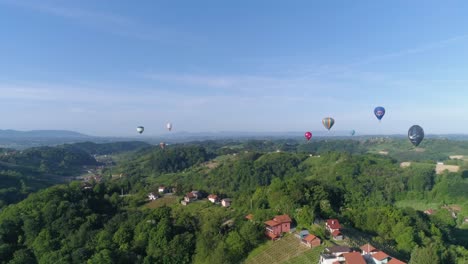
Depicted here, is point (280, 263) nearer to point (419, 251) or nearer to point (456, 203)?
point (419, 251)

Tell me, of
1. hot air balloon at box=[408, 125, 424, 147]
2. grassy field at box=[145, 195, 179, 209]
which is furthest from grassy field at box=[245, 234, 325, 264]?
hot air balloon at box=[408, 125, 424, 147]

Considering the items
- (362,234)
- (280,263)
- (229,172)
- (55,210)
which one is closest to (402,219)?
(362,234)

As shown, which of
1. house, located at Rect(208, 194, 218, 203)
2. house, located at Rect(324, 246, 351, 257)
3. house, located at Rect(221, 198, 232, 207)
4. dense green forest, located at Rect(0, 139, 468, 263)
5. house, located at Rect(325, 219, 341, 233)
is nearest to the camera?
house, located at Rect(324, 246, 351, 257)

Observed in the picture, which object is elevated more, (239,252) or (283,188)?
(283,188)

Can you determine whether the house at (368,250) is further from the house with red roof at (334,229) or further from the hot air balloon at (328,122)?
the hot air balloon at (328,122)

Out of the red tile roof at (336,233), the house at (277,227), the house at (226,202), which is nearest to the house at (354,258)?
the red tile roof at (336,233)

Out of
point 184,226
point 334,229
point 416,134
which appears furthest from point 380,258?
point 416,134

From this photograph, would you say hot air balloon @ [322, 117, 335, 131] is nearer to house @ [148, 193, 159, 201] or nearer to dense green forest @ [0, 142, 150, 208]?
house @ [148, 193, 159, 201]

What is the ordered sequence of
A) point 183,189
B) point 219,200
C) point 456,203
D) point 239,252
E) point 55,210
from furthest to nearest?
point 456,203 → point 183,189 → point 219,200 → point 55,210 → point 239,252
